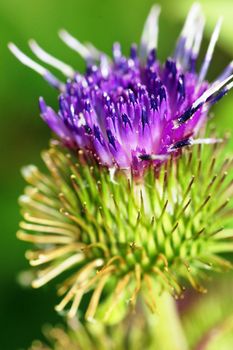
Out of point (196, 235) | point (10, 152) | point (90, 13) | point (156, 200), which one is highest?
point (90, 13)

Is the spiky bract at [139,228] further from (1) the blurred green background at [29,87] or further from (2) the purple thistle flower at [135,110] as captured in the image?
(1) the blurred green background at [29,87]

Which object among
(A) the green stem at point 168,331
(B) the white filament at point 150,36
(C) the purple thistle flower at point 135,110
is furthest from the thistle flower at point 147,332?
(B) the white filament at point 150,36

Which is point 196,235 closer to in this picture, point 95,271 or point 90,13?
point 95,271

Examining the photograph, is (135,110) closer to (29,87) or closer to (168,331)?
(168,331)

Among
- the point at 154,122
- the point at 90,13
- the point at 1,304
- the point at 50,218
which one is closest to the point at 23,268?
the point at 1,304

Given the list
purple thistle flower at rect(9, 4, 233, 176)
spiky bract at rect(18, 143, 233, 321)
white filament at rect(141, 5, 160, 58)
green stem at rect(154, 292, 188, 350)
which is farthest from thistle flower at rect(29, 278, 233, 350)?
white filament at rect(141, 5, 160, 58)

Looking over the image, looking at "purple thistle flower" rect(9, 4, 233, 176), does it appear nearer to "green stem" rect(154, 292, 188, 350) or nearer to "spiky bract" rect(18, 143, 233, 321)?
"spiky bract" rect(18, 143, 233, 321)

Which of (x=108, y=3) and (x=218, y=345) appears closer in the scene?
(x=218, y=345)
